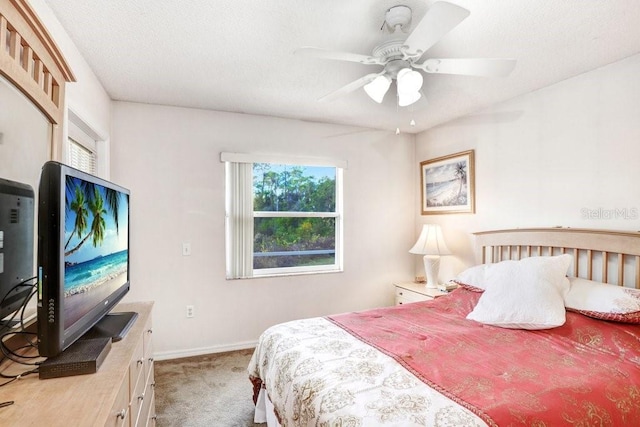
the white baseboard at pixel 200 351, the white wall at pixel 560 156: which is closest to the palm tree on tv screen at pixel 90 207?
the white baseboard at pixel 200 351

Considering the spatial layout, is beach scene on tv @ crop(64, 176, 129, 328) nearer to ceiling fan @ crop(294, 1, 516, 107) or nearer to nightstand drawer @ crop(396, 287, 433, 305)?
ceiling fan @ crop(294, 1, 516, 107)

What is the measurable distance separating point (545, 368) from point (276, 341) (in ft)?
4.57

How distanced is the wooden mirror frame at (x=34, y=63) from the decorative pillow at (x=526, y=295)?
269 centimetres

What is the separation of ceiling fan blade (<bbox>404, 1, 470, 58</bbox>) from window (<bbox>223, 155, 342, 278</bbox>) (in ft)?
7.23

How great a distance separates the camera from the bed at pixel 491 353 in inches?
50.5

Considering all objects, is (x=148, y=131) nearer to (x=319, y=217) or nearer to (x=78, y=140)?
(x=78, y=140)

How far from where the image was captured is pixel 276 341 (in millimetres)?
2025

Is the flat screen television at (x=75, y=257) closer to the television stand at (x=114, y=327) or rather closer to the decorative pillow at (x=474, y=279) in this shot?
Answer: the television stand at (x=114, y=327)

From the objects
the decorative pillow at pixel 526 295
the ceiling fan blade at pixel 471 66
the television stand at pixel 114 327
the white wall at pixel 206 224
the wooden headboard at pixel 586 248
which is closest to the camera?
the television stand at pixel 114 327

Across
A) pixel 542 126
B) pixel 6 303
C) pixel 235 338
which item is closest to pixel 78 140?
pixel 6 303

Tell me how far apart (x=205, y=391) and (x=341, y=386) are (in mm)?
1662

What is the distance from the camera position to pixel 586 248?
2.38 meters

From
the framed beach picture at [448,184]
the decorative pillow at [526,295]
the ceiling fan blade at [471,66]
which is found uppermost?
the ceiling fan blade at [471,66]

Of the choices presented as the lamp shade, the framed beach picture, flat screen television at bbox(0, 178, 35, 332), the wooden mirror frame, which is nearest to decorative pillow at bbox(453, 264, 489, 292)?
the lamp shade
